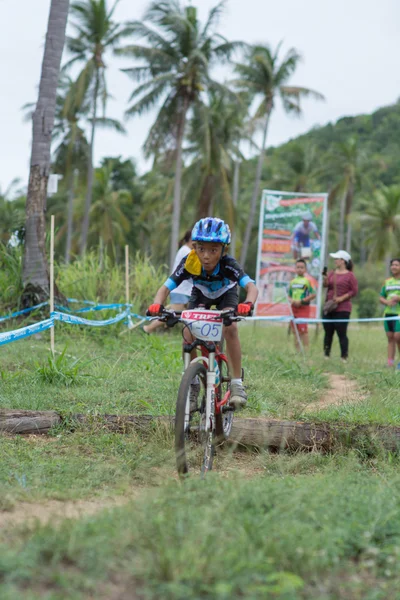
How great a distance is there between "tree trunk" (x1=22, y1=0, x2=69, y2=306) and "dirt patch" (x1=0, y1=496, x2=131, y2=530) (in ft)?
22.9

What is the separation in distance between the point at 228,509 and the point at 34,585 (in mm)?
944

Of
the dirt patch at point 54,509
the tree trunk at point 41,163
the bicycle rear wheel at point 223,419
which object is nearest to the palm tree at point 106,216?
the tree trunk at point 41,163

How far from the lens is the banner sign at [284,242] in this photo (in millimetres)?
15120

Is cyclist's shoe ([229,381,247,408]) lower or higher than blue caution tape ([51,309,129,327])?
lower

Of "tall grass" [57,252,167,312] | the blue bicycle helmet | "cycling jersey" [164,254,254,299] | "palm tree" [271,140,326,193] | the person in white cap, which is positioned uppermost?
"palm tree" [271,140,326,193]

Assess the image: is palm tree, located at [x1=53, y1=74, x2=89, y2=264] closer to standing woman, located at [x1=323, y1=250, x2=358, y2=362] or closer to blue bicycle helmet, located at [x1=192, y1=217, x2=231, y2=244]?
standing woman, located at [x1=323, y1=250, x2=358, y2=362]

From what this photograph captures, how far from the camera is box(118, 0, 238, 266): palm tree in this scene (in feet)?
90.7

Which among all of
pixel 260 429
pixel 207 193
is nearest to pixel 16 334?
pixel 260 429

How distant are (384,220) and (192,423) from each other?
44463 mm

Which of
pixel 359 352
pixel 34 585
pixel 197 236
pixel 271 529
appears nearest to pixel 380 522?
pixel 271 529

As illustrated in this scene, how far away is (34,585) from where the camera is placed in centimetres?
226

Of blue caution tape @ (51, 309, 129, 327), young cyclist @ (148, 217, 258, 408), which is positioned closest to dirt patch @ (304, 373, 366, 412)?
Result: young cyclist @ (148, 217, 258, 408)

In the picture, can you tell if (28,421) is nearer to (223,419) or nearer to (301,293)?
(223,419)

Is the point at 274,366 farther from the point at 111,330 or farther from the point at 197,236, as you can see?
the point at 197,236
